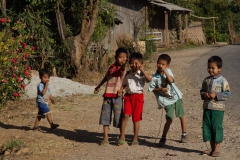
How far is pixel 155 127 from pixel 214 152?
2208 millimetres

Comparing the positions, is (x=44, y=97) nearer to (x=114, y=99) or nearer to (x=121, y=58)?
(x=114, y=99)

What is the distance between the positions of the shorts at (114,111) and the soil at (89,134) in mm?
335

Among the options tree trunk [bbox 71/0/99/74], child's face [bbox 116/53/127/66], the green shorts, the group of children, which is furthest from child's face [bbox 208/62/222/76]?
tree trunk [bbox 71/0/99/74]

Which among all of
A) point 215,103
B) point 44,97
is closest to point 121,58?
point 215,103

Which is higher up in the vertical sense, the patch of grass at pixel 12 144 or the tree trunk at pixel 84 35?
the tree trunk at pixel 84 35

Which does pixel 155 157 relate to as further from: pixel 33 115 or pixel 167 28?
pixel 167 28

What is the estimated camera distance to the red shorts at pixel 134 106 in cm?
729

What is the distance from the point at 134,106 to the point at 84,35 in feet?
25.7

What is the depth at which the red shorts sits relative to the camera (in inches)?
287

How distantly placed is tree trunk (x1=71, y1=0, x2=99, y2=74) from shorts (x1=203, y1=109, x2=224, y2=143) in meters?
8.55

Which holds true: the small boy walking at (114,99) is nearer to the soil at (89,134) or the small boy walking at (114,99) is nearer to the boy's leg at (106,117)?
the boy's leg at (106,117)

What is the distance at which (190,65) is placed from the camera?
20.2 meters

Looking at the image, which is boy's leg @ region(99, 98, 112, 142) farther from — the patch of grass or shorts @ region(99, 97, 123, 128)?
the patch of grass

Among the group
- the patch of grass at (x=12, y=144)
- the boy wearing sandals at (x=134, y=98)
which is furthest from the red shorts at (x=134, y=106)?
the patch of grass at (x=12, y=144)
